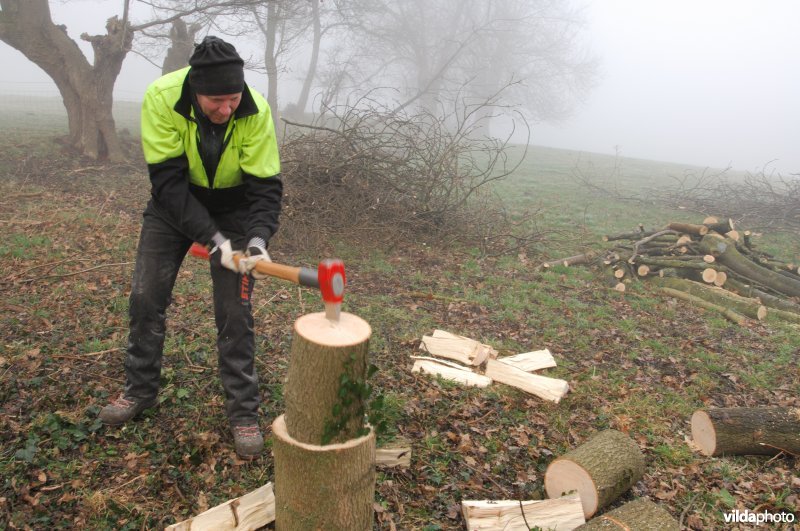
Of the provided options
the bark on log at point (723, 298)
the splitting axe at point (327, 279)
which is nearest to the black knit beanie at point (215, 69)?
the splitting axe at point (327, 279)

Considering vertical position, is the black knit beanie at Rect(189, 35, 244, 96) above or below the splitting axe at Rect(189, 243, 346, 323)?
→ above

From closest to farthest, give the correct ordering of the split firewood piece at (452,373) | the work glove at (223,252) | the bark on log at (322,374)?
the bark on log at (322,374)
the work glove at (223,252)
the split firewood piece at (452,373)

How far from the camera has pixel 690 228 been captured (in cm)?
783

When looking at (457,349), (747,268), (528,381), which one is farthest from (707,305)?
(457,349)

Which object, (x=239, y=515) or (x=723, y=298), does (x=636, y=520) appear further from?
(x=723, y=298)

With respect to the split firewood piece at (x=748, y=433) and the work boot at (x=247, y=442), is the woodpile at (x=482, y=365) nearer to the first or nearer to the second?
the split firewood piece at (x=748, y=433)

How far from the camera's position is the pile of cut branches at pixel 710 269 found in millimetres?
6586

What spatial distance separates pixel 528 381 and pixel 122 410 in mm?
2712

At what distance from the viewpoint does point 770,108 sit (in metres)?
55.4

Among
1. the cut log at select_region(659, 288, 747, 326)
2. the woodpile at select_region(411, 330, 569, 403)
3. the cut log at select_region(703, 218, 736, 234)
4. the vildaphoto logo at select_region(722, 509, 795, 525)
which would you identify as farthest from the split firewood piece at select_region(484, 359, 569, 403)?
the cut log at select_region(703, 218, 736, 234)

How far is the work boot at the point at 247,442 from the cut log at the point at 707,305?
18.2 feet

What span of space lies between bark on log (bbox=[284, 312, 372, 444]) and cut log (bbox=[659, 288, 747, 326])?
5.66 meters

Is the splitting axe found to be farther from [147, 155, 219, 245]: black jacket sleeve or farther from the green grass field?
the green grass field

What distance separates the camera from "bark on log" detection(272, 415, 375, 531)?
6.77ft
